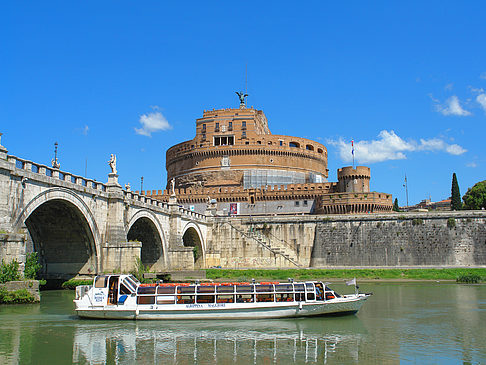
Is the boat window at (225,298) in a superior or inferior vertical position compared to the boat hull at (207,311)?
superior

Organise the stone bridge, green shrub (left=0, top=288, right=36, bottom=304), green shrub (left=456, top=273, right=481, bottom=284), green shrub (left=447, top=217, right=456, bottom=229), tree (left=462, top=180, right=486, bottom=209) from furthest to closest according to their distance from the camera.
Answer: tree (left=462, top=180, right=486, bottom=209)
green shrub (left=447, top=217, right=456, bottom=229)
green shrub (left=456, top=273, right=481, bottom=284)
the stone bridge
green shrub (left=0, top=288, right=36, bottom=304)

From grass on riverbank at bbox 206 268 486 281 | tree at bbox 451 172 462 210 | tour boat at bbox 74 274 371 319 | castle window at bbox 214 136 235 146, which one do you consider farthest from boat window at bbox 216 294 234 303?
castle window at bbox 214 136 235 146

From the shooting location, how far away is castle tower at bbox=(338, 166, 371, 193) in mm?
71188

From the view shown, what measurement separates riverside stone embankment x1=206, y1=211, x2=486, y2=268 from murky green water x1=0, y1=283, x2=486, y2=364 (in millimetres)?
31235

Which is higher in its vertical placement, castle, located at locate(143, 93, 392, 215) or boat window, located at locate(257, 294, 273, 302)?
castle, located at locate(143, 93, 392, 215)

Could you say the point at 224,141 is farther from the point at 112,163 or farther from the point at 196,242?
the point at 112,163

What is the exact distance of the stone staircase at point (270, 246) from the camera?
59.8m

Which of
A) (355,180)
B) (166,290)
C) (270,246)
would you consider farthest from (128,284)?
(355,180)

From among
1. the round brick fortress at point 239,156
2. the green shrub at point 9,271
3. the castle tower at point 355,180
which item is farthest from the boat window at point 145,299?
the round brick fortress at point 239,156

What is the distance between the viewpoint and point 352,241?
60.2m

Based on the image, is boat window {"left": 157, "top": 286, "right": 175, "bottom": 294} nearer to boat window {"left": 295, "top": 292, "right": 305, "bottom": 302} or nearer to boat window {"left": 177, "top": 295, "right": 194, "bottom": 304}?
boat window {"left": 177, "top": 295, "right": 194, "bottom": 304}

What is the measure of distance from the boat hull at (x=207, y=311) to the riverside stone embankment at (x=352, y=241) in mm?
34804

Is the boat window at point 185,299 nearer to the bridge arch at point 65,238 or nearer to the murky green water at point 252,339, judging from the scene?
the murky green water at point 252,339

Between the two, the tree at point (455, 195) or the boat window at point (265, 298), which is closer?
the boat window at point (265, 298)
